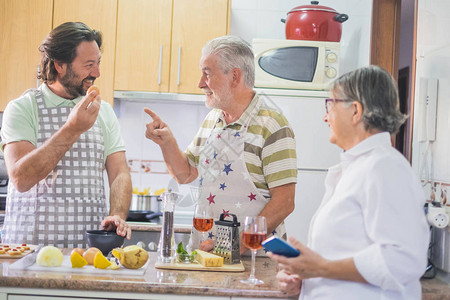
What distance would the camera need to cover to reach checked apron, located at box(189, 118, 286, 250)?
2.05 metres

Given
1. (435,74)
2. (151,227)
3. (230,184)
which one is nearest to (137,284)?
(230,184)

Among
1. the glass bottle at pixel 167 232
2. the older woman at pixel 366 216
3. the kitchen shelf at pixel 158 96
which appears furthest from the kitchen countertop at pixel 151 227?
the older woman at pixel 366 216

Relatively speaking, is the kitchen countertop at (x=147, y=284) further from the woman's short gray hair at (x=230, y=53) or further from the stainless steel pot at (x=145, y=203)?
the stainless steel pot at (x=145, y=203)

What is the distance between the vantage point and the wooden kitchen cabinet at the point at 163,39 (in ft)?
11.5

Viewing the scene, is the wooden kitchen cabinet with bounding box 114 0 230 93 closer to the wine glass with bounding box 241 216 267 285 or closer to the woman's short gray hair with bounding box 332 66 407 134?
the wine glass with bounding box 241 216 267 285

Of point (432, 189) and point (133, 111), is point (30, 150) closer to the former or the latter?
point (432, 189)

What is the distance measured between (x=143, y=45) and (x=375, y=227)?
257 cm

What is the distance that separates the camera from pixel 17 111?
2.08 meters

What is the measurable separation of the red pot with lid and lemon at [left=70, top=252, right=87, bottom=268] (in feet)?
7.29

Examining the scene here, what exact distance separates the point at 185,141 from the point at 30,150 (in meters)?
1.90

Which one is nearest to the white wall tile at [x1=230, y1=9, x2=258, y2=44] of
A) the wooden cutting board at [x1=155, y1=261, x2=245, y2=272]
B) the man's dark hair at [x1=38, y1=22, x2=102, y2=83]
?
the man's dark hair at [x1=38, y1=22, x2=102, y2=83]

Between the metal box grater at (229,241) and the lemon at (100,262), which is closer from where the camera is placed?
the lemon at (100,262)

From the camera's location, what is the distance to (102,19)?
139 inches

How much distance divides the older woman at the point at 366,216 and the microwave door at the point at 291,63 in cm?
193
